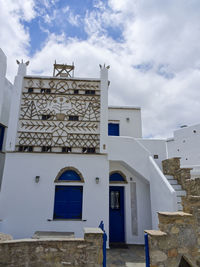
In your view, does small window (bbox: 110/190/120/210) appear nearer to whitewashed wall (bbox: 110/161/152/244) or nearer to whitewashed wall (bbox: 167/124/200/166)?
whitewashed wall (bbox: 110/161/152/244)

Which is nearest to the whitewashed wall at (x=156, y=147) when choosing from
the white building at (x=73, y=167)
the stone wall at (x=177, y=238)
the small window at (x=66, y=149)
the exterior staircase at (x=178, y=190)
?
the white building at (x=73, y=167)

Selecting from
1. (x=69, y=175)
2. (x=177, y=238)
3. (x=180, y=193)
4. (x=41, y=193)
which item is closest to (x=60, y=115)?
(x=69, y=175)

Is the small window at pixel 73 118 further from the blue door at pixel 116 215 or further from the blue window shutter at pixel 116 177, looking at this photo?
the blue door at pixel 116 215

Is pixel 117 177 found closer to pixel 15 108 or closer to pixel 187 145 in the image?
pixel 15 108

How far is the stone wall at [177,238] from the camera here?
3672mm

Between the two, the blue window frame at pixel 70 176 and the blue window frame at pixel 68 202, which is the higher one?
the blue window frame at pixel 70 176

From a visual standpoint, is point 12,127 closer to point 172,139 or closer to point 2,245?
point 2,245

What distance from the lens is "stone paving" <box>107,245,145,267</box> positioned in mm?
5721

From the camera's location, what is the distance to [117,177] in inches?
355

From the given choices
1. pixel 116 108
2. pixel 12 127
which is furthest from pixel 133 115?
pixel 12 127

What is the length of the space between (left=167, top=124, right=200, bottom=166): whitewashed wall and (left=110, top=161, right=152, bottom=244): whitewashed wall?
903cm

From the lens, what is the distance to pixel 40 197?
750 centimetres

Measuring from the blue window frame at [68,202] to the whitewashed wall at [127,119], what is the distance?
4.92 meters

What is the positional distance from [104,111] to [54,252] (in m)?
6.27
